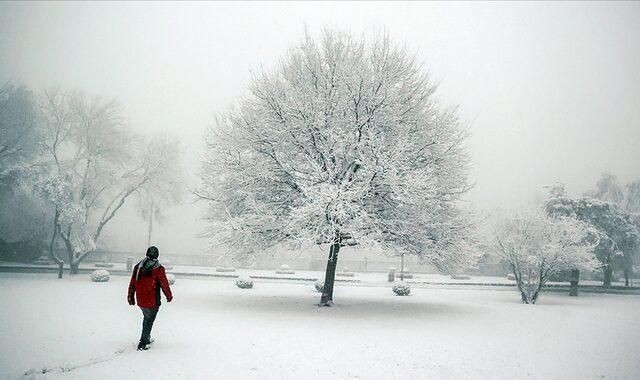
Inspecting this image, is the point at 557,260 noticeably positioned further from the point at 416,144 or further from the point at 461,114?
the point at 416,144

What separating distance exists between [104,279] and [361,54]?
70.2ft

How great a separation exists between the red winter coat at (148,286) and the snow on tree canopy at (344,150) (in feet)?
21.4

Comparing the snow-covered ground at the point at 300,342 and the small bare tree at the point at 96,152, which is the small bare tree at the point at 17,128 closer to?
the small bare tree at the point at 96,152

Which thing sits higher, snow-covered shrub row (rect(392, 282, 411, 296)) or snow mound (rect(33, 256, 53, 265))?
snow-covered shrub row (rect(392, 282, 411, 296))

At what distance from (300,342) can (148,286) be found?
4126 mm

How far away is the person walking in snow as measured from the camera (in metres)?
8.91

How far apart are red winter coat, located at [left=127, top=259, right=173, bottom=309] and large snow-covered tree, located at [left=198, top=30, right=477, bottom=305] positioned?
6288mm

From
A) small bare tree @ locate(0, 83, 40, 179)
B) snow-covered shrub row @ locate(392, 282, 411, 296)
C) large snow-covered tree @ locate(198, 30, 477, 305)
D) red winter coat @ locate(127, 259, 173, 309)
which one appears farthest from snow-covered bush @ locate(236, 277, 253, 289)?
small bare tree @ locate(0, 83, 40, 179)

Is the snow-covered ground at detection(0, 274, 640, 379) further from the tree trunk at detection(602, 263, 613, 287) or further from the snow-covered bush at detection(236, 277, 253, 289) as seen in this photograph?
the tree trunk at detection(602, 263, 613, 287)

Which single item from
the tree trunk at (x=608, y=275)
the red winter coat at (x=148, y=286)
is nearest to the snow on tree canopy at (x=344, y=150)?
the red winter coat at (x=148, y=286)

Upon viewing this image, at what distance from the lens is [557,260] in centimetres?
2408

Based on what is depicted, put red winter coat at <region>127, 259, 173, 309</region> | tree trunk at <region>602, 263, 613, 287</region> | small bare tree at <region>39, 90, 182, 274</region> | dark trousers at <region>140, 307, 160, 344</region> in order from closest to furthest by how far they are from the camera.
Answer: red winter coat at <region>127, 259, 173, 309</region> → dark trousers at <region>140, 307, 160, 344</region> → small bare tree at <region>39, 90, 182, 274</region> → tree trunk at <region>602, 263, 613, 287</region>

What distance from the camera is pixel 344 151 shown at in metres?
16.5

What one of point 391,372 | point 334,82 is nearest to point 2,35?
point 334,82
